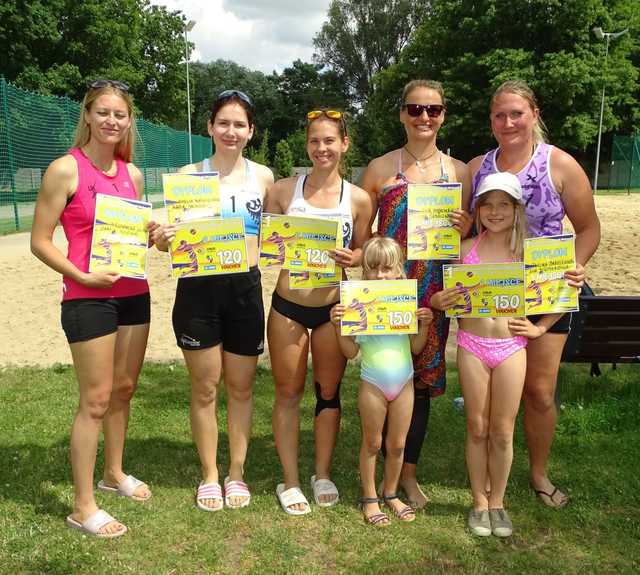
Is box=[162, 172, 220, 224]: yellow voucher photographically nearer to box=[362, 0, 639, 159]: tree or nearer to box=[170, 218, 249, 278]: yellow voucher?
box=[170, 218, 249, 278]: yellow voucher

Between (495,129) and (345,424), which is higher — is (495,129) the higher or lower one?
the higher one

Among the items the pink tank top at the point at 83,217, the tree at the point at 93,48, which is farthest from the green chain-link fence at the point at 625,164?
the pink tank top at the point at 83,217

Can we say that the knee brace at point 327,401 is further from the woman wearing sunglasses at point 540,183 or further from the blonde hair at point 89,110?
the blonde hair at point 89,110

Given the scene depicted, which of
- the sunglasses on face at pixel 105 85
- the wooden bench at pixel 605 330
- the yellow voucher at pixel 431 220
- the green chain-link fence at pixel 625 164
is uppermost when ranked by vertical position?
the green chain-link fence at pixel 625 164

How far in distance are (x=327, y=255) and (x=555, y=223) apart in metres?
1.26

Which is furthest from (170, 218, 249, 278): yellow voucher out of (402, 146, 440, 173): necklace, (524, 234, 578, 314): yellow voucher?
(524, 234, 578, 314): yellow voucher

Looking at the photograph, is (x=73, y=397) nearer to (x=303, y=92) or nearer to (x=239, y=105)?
(x=239, y=105)

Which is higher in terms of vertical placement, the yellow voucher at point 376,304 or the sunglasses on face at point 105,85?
the sunglasses on face at point 105,85

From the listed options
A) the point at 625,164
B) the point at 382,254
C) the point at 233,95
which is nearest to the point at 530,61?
the point at 625,164

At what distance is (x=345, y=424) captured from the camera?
5020 mm

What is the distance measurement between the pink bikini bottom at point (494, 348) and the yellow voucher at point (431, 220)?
49cm

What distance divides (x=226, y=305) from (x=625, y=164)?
36668mm

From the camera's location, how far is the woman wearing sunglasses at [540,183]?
129 inches

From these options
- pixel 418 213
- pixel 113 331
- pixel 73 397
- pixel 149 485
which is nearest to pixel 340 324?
pixel 418 213
